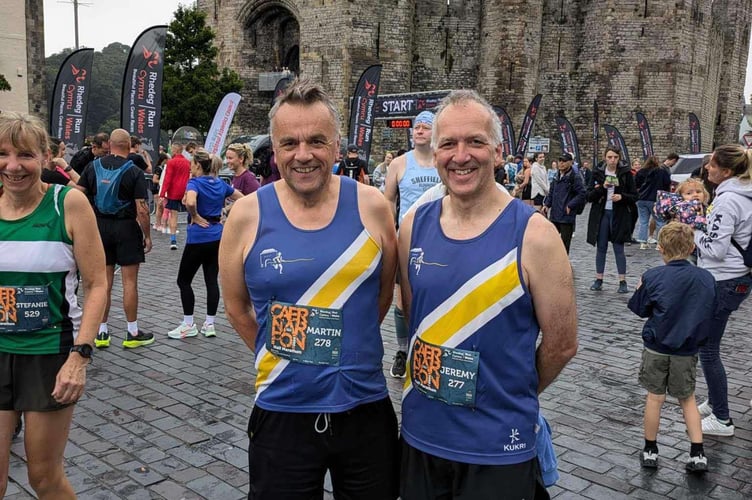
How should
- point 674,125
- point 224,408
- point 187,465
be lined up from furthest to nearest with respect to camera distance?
point 674,125 → point 224,408 → point 187,465

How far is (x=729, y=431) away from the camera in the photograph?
14.2 feet

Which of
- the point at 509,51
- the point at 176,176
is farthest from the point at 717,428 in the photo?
the point at 509,51

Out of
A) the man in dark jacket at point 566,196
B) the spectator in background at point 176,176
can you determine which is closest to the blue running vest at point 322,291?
the man in dark jacket at point 566,196

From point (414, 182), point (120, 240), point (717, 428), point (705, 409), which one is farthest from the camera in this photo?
point (120, 240)

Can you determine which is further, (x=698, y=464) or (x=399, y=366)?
(x=399, y=366)

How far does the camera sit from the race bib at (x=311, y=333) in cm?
210

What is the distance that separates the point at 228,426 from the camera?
14.3 feet

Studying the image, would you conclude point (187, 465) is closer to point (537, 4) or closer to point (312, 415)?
point (312, 415)

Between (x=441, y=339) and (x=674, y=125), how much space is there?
3027cm

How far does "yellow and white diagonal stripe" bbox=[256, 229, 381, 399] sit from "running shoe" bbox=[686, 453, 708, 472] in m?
2.73

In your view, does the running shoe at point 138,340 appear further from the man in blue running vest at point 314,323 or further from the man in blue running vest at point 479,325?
the man in blue running vest at point 479,325

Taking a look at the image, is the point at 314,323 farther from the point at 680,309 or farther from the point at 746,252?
the point at 746,252

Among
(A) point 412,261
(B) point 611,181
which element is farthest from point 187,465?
(B) point 611,181

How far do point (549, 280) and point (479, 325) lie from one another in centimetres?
25
